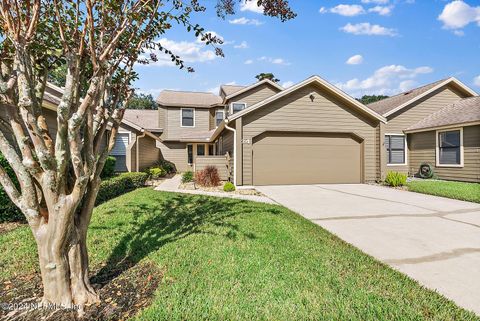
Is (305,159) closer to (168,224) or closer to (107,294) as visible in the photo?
(168,224)

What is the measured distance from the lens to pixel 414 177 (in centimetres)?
1431

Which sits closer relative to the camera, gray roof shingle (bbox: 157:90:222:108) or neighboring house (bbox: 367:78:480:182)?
neighboring house (bbox: 367:78:480:182)

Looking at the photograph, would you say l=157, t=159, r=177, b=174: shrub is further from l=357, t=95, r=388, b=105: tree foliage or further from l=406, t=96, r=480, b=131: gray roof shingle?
l=357, t=95, r=388, b=105: tree foliage

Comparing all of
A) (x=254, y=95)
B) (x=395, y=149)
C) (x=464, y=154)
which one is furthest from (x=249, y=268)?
(x=254, y=95)

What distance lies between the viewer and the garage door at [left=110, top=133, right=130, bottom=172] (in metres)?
14.0

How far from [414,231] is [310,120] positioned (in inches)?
304

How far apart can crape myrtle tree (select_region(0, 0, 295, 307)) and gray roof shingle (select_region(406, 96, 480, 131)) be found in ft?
44.5

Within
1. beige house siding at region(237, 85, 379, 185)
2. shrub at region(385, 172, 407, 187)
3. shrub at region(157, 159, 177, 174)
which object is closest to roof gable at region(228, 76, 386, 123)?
beige house siding at region(237, 85, 379, 185)

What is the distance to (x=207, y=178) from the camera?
39.0 ft

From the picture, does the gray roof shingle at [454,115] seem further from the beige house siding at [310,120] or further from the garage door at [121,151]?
the garage door at [121,151]

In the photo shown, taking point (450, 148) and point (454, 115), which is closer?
point (450, 148)

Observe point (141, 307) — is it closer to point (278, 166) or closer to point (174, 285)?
point (174, 285)

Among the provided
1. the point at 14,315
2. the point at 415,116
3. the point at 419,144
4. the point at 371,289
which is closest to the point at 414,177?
the point at 419,144

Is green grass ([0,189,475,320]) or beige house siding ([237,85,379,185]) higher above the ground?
beige house siding ([237,85,379,185])
